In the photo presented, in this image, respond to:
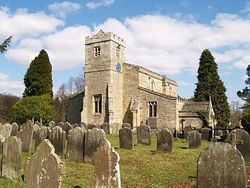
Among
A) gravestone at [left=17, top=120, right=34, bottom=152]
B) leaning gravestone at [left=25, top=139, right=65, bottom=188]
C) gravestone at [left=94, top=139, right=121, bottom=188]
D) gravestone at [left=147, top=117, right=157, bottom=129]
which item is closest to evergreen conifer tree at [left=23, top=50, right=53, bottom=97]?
gravestone at [left=147, top=117, right=157, bottom=129]

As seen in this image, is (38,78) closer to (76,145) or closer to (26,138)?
(26,138)

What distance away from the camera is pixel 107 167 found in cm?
717

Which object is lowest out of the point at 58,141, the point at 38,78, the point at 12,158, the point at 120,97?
the point at 12,158

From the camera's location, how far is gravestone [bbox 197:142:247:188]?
6.59 meters

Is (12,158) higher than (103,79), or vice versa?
(103,79)

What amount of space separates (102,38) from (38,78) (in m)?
9.85

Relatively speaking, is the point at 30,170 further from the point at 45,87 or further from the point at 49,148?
the point at 45,87

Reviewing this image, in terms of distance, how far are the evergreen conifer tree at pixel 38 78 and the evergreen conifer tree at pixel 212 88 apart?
2027 centimetres

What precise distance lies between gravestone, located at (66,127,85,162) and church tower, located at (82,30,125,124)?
2557cm

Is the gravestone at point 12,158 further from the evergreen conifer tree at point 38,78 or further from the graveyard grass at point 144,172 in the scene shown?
the evergreen conifer tree at point 38,78

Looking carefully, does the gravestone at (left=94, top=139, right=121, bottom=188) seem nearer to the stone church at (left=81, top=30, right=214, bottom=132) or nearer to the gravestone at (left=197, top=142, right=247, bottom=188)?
the gravestone at (left=197, top=142, right=247, bottom=188)

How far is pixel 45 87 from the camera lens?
44125mm

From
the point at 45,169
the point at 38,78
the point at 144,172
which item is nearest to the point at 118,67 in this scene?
the point at 38,78

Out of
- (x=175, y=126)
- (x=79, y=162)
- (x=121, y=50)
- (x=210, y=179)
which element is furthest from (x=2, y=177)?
(x=121, y=50)
